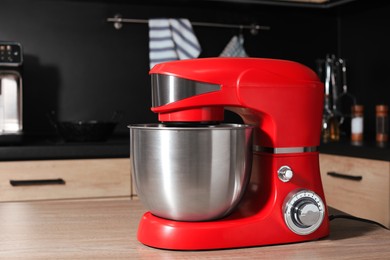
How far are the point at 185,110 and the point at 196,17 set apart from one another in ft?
6.76

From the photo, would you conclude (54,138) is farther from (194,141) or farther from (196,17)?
(194,141)

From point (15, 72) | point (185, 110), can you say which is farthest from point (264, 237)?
point (15, 72)

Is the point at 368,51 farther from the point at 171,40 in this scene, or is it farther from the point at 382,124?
the point at 171,40

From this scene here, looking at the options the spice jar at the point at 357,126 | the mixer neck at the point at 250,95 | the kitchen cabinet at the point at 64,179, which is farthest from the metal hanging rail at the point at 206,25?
the mixer neck at the point at 250,95

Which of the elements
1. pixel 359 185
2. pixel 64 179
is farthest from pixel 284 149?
pixel 64 179

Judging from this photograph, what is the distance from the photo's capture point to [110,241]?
0.77 meters

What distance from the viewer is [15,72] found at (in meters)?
2.18

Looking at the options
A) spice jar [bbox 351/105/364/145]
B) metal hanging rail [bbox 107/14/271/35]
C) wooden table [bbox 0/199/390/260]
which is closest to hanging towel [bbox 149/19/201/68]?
metal hanging rail [bbox 107/14/271/35]

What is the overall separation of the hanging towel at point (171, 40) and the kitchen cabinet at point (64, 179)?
75 cm

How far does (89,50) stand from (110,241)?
197cm

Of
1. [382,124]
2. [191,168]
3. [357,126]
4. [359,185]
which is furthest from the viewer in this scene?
[357,126]

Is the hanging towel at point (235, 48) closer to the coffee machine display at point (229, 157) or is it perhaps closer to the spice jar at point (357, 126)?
the spice jar at point (357, 126)

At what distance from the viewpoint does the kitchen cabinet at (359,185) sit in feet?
6.09

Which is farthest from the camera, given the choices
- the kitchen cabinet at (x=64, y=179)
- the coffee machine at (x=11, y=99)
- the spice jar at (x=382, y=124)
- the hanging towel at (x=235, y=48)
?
the hanging towel at (x=235, y=48)
